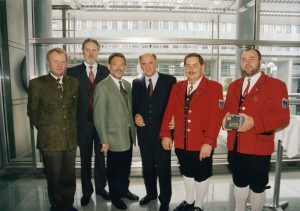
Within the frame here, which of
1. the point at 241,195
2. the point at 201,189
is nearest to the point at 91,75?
the point at 201,189

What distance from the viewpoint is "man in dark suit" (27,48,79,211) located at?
217 centimetres

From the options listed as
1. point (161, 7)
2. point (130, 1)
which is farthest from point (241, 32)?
point (130, 1)

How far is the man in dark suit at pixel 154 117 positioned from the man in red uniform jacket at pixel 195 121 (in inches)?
5.0

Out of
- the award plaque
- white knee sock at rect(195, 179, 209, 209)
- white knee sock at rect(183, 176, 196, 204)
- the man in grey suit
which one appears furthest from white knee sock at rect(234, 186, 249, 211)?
the man in grey suit

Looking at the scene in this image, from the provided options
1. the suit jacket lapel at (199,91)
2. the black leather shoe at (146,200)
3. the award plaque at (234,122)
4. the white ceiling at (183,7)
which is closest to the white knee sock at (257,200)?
the award plaque at (234,122)

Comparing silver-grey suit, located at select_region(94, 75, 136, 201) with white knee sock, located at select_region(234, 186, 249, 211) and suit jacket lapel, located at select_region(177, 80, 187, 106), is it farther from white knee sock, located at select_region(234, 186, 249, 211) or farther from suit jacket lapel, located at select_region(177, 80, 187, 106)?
white knee sock, located at select_region(234, 186, 249, 211)

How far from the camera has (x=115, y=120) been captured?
7.79ft

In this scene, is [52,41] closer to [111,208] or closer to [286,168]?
[111,208]

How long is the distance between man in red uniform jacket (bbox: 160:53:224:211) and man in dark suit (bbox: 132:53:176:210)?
128 millimetres

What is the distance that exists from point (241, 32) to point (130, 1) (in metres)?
2.46

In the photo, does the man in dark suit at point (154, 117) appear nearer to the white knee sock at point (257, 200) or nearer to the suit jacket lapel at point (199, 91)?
the suit jacket lapel at point (199, 91)

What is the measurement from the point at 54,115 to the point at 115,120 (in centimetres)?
56

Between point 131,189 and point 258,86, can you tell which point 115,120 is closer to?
point 131,189

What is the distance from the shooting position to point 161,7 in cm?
561
